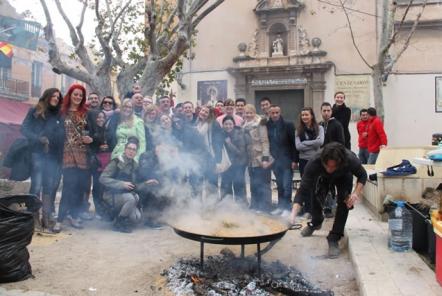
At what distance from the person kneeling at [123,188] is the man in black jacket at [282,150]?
2.24 meters

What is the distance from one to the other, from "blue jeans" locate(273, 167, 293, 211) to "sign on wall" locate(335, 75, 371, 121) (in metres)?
9.92

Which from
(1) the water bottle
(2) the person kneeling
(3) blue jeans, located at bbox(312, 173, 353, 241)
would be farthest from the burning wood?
(1) the water bottle

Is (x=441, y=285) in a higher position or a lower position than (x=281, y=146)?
lower

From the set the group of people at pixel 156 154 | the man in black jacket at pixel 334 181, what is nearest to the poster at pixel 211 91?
the group of people at pixel 156 154

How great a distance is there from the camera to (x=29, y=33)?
2184cm

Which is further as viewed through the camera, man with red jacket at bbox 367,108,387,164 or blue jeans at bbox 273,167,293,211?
man with red jacket at bbox 367,108,387,164

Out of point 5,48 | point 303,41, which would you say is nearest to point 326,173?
point 303,41

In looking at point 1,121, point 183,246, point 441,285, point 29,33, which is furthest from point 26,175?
point 29,33

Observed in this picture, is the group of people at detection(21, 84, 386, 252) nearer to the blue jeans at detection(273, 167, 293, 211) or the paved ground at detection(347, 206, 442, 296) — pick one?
the blue jeans at detection(273, 167, 293, 211)

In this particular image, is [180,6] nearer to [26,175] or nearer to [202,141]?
[202,141]

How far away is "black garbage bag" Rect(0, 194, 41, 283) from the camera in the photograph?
3.66 meters

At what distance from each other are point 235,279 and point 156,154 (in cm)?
292

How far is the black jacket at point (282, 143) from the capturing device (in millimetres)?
6543

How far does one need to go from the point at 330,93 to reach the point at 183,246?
493 inches
